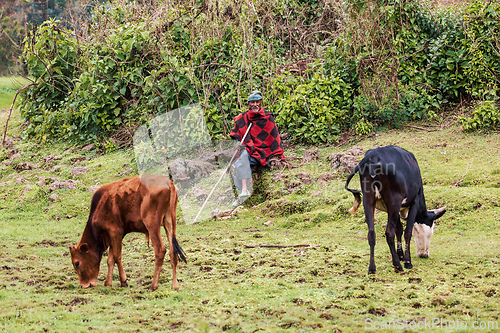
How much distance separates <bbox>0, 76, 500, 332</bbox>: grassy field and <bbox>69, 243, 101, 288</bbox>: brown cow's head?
0.47 ft

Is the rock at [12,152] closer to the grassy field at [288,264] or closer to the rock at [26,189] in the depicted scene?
the grassy field at [288,264]

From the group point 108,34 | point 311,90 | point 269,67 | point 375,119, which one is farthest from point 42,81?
point 375,119

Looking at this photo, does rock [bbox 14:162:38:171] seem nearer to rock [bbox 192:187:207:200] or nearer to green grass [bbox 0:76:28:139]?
green grass [bbox 0:76:28:139]

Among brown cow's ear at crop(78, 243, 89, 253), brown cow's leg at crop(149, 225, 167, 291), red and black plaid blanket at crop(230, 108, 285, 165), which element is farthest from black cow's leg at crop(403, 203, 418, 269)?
red and black plaid blanket at crop(230, 108, 285, 165)

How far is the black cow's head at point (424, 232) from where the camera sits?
5844mm

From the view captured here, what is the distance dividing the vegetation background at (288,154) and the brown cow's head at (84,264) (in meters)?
0.15

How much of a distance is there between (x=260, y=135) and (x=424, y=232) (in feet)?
15.7

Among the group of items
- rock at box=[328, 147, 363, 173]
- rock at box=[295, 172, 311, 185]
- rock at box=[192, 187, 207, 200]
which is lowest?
rock at box=[192, 187, 207, 200]

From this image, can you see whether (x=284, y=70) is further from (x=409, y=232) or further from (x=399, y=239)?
(x=409, y=232)

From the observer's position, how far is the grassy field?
4.27 meters

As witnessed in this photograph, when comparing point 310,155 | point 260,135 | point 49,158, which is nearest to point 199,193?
point 260,135

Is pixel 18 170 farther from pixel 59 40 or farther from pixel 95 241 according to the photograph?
pixel 95 241

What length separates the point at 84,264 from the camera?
5.50 metres

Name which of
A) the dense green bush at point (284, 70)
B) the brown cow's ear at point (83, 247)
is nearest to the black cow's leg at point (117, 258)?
the brown cow's ear at point (83, 247)
